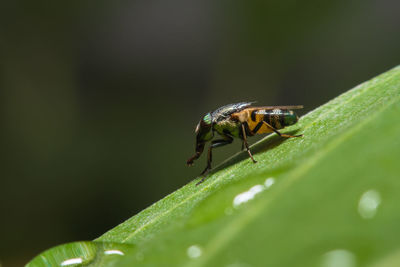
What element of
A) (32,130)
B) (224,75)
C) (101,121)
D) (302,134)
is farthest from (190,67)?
(302,134)

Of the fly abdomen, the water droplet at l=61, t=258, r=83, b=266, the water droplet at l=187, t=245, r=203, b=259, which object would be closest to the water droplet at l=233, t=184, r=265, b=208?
the water droplet at l=187, t=245, r=203, b=259

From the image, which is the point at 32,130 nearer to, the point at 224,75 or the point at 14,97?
the point at 14,97

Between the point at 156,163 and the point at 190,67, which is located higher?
the point at 190,67

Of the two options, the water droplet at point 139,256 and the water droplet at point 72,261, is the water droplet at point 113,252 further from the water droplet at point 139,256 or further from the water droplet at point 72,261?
the water droplet at point 139,256

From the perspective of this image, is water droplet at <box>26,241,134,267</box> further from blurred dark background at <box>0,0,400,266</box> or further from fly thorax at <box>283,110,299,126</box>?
blurred dark background at <box>0,0,400,266</box>

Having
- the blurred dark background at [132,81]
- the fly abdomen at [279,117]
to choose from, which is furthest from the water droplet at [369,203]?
the blurred dark background at [132,81]

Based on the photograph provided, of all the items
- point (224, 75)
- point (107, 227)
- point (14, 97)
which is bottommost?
point (107, 227)

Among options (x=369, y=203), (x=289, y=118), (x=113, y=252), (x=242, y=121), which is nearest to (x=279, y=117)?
(x=289, y=118)
